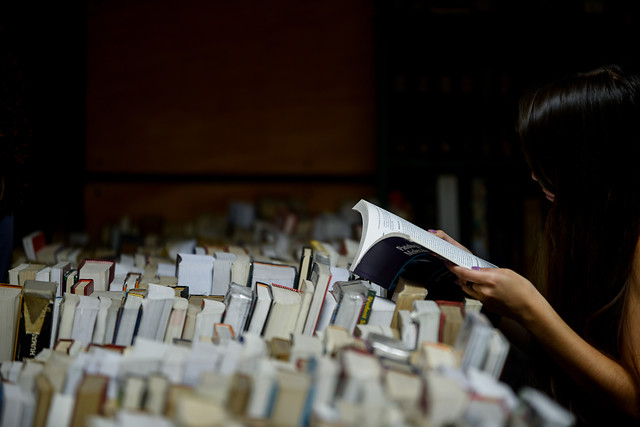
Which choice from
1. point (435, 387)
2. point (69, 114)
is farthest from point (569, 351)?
point (69, 114)

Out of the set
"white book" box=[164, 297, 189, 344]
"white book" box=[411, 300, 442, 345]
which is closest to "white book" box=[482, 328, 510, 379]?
"white book" box=[411, 300, 442, 345]

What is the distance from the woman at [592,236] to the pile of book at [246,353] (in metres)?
0.16

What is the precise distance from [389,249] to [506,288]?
0.22m

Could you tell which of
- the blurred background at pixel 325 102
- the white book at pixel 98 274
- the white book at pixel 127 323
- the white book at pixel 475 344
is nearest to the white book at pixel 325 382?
the white book at pixel 475 344

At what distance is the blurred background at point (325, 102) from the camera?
7.88 ft

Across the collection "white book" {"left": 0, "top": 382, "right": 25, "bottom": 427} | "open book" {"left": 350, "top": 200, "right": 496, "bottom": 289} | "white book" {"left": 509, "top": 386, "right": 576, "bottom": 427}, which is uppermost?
"open book" {"left": 350, "top": 200, "right": 496, "bottom": 289}

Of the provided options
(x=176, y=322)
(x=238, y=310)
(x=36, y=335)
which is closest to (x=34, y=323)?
(x=36, y=335)

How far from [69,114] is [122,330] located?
52.8 inches

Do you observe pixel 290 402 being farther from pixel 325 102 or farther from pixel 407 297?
pixel 325 102

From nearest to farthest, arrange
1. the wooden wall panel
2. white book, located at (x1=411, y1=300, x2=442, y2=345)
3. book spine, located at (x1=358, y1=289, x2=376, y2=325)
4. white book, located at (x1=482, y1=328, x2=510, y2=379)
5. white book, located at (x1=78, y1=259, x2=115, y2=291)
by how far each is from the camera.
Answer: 1. white book, located at (x1=482, y1=328, x2=510, y2=379)
2. white book, located at (x1=411, y1=300, x2=442, y2=345)
3. book spine, located at (x1=358, y1=289, x2=376, y2=325)
4. white book, located at (x1=78, y1=259, x2=115, y2=291)
5. the wooden wall panel

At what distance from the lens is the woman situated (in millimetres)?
1017

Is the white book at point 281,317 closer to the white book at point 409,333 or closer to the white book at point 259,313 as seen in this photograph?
the white book at point 259,313

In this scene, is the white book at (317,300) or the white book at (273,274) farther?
the white book at (273,274)

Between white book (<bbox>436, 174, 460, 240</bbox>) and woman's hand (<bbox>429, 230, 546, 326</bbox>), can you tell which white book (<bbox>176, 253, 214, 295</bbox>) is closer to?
woman's hand (<bbox>429, 230, 546, 326</bbox>)
